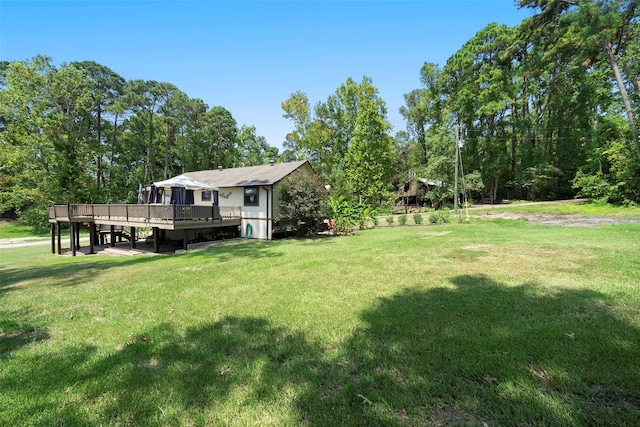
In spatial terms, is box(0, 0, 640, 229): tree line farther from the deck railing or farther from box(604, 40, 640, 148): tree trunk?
the deck railing

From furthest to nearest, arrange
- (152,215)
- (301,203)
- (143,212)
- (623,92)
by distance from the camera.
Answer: (623,92)
(301,203)
(143,212)
(152,215)

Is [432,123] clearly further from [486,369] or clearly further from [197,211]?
[486,369]

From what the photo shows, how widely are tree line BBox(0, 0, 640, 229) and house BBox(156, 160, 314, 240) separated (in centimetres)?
956

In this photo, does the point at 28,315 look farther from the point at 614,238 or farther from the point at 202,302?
the point at 614,238

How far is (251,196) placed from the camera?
56.1 feet

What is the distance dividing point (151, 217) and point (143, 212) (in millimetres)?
729

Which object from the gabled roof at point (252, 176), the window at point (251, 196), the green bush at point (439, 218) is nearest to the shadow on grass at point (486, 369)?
the gabled roof at point (252, 176)

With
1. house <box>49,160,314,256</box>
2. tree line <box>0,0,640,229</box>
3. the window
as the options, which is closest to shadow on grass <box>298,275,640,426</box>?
house <box>49,160,314,256</box>

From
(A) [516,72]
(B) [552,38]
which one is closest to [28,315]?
(B) [552,38]

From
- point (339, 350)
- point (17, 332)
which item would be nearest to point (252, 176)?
point (17, 332)

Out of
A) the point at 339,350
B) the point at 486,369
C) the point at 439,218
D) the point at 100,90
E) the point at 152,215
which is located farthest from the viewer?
the point at 100,90

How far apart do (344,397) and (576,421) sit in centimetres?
170

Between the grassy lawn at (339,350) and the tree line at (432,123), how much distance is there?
68.8 feet

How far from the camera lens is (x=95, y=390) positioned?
2.61m
